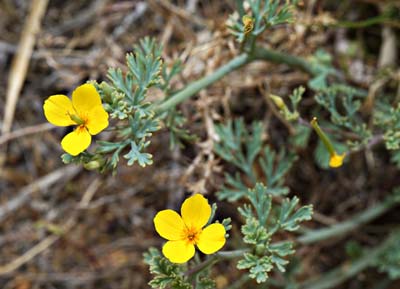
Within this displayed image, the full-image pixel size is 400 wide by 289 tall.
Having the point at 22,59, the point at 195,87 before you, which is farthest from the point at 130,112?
the point at 22,59

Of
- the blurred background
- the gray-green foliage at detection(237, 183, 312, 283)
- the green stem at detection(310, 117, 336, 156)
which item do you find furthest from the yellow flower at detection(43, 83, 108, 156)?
the blurred background

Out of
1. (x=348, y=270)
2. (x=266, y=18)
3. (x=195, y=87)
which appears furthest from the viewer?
(x=348, y=270)

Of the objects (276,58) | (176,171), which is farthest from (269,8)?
(176,171)

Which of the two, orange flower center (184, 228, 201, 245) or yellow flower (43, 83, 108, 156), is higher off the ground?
yellow flower (43, 83, 108, 156)

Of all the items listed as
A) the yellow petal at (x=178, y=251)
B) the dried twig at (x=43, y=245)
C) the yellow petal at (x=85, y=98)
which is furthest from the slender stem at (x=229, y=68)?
the dried twig at (x=43, y=245)

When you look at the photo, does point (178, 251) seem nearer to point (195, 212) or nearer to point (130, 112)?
point (195, 212)

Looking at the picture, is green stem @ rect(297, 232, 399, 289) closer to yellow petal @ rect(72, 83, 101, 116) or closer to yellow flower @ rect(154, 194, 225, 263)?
yellow flower @ rect(154, 194, 225, 263)
